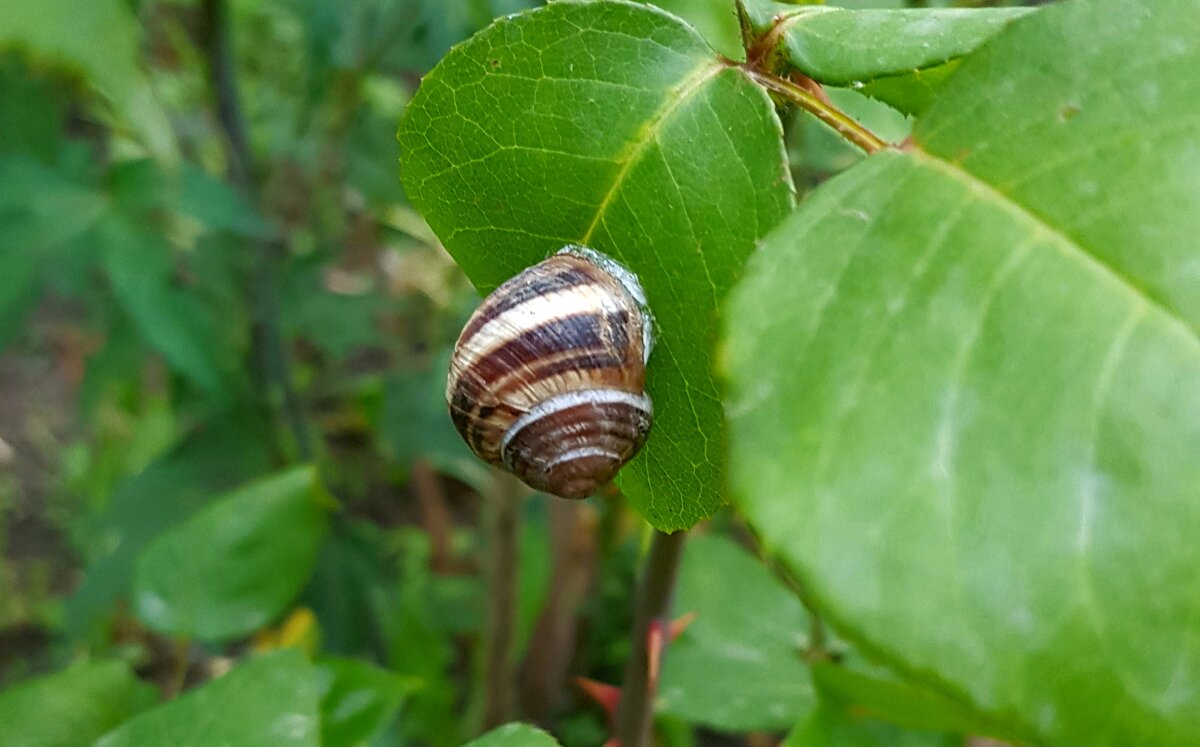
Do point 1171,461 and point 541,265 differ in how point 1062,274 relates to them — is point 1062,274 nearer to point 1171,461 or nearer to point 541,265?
point 1171,461

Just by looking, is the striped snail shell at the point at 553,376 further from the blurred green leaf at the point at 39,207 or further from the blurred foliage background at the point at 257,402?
the blurred green leaf at the point at 39,207

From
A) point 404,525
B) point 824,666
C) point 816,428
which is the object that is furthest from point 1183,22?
point 404,525

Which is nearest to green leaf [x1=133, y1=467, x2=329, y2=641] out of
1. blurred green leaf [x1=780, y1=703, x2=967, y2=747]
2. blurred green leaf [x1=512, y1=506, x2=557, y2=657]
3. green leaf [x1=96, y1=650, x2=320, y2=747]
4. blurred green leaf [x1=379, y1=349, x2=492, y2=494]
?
green leaf [x1=96, y1=650, x2=320, y2=747]

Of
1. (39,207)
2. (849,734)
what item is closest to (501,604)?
(849,734)

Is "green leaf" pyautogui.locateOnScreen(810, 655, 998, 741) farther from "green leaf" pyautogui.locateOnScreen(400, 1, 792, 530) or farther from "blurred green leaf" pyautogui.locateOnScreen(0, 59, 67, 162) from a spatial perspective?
"blurred green leaf" pyautogui.locateOnScreen(0, 59, 67, 162)

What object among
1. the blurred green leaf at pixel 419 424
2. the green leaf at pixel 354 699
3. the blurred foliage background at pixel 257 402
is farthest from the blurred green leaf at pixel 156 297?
the green leaf at pixel 354 699

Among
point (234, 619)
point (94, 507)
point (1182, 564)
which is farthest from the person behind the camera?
point (94, 507)
